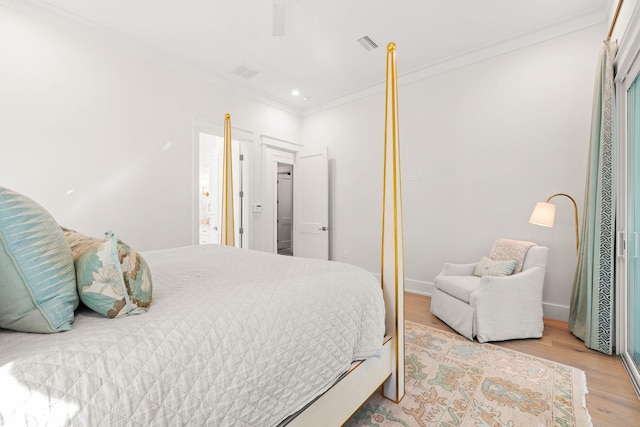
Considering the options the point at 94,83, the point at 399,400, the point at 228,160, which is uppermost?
the point at 94,83

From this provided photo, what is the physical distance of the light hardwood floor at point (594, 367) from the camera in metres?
1.53

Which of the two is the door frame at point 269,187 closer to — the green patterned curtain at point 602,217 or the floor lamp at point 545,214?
the floor lamp at point 545,214

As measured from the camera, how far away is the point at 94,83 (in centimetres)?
279

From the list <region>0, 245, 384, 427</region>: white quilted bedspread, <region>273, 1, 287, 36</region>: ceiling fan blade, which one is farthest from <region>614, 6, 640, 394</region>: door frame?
<region>273, 1, 287, 36</region>: ceiling fan blade

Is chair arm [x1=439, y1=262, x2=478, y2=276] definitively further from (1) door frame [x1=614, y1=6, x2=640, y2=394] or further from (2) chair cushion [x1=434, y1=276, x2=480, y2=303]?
(1) door frame [x1=614, y1=6, x2=640, y2=394]

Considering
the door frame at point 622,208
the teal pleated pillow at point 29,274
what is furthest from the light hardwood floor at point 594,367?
the teal pleated pillow at point 29,274

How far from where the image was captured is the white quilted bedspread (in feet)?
1.97

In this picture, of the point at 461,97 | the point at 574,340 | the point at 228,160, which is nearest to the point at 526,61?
the point at 461,97

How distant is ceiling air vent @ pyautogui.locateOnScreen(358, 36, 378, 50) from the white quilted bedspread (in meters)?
2.65

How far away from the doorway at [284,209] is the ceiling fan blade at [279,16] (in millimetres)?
4415

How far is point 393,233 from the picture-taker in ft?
5.10

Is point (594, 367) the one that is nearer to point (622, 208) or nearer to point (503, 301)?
point (503, 301)

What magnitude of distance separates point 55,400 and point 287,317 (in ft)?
2.06

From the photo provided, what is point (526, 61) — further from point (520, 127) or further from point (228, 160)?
point (228, 160)
